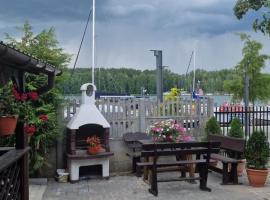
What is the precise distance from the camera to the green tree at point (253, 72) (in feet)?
67.6

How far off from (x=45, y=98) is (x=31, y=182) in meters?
1.92

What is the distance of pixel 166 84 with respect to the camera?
34938 mm

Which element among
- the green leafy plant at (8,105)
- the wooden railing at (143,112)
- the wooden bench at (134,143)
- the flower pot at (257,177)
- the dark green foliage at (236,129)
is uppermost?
the green leafy plant at (8,105)

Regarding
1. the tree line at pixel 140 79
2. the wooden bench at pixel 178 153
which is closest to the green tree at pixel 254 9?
the wooden bench at pixel 178 153

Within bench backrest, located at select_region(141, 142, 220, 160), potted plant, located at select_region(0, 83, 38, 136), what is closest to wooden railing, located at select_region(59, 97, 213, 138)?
bench backrest, located at select_region(141, 142, 220, 160)

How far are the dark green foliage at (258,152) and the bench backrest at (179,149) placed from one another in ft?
2.56

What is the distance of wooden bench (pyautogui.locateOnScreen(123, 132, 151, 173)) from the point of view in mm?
10047

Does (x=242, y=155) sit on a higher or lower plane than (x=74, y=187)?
higher

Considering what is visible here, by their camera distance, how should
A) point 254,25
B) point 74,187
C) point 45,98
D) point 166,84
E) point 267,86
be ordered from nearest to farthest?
point 254,25 → point 74,187 → point 45,98 → point 267,86 → point 166,84

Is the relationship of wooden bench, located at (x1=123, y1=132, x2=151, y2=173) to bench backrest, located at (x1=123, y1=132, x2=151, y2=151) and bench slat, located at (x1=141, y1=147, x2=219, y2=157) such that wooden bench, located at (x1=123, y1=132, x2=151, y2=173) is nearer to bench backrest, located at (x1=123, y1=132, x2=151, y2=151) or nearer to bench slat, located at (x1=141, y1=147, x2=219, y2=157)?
bench backrest, located at (x1=123, y1=132, x2=151, y2=151)

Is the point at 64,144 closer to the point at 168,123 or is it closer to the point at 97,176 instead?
the point at 97,176

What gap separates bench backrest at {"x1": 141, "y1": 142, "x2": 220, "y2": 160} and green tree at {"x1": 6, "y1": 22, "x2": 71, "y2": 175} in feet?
7.81

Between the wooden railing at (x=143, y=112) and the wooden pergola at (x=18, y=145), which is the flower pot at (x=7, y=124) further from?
the wooden railing at (x=143, y=112)

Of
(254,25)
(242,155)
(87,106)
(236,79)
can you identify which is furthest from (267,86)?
(254,25)
